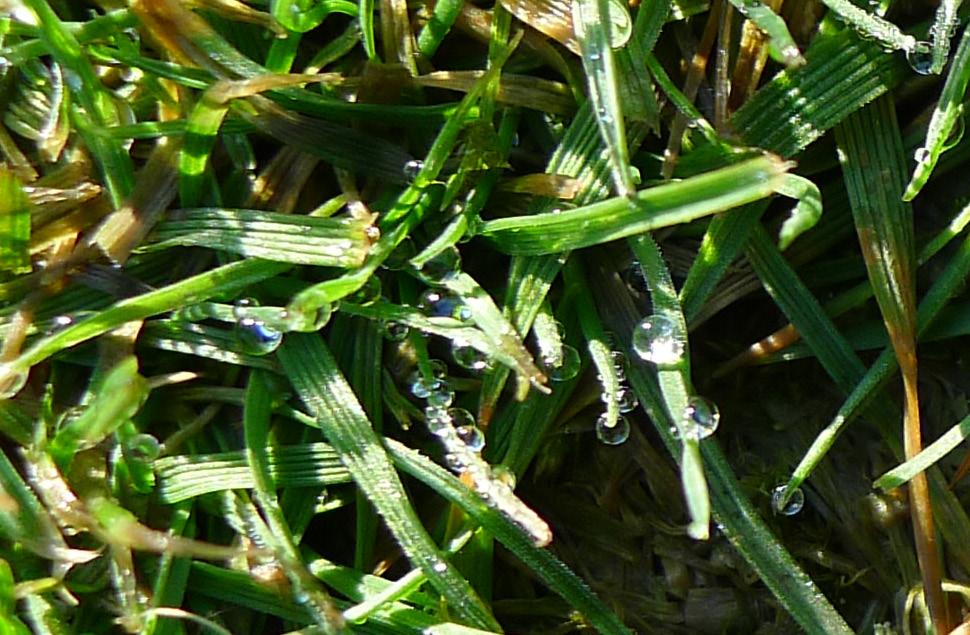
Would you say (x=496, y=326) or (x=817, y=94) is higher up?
(x=817, y=94)

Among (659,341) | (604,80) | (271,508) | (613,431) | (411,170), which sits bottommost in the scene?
(271,508)

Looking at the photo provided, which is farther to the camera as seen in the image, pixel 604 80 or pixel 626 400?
pixel 626 400

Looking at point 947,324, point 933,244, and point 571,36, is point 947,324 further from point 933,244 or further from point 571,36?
point 571,36

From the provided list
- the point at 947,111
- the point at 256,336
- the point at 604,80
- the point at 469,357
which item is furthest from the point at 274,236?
the point at 947,111

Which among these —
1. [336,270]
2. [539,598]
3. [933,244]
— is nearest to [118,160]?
[336,270]

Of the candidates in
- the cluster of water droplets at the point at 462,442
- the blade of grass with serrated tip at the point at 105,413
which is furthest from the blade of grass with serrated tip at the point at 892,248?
the blade of grass with serrated tip at the point at 105,413

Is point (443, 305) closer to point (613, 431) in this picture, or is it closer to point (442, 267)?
point (442, 267)

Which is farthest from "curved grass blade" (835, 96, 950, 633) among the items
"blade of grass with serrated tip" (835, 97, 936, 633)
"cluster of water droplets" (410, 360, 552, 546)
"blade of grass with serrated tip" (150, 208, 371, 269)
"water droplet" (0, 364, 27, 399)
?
"water droplet" (0, 364, 27, 399)
